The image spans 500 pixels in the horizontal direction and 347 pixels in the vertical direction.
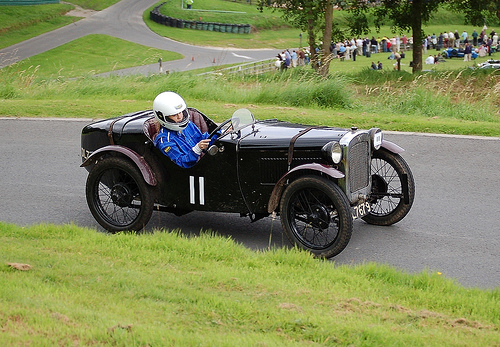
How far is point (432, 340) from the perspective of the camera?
163 inches

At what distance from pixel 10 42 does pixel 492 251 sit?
4600cm

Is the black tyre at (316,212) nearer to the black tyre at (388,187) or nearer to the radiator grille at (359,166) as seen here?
the radiator grille at (359,166)

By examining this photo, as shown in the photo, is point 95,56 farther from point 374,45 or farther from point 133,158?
point 133,158

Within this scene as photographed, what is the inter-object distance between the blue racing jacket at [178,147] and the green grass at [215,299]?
973 millimetres

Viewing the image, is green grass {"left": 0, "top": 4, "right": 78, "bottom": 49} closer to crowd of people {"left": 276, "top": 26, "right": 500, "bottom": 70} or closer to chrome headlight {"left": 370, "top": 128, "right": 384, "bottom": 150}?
crowd of people {"left": 276, "top": 26, "right": 500, "bottom": 70}

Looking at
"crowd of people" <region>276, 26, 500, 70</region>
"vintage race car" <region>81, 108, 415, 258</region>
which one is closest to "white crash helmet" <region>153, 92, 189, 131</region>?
"vintage race car" <region>81, 108, 415, 258</region>

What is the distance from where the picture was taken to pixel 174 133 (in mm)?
6980

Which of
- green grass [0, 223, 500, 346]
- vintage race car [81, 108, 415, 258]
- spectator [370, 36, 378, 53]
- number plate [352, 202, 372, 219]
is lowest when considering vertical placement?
green grass [0, 223, 500, 346]

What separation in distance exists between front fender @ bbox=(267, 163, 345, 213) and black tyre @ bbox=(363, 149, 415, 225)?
1108mm

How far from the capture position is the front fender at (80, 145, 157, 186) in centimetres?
683

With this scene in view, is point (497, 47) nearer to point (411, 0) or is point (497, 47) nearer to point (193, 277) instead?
point (411, 0)

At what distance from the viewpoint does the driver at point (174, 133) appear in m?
6.86

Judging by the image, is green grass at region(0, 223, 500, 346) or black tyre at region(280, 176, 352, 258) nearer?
green grass at region(0, 223, 500, 346)

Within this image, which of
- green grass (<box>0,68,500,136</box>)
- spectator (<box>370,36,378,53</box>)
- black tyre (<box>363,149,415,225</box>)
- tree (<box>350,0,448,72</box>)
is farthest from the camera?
spectator (<box>370,36,378,53</box>)
